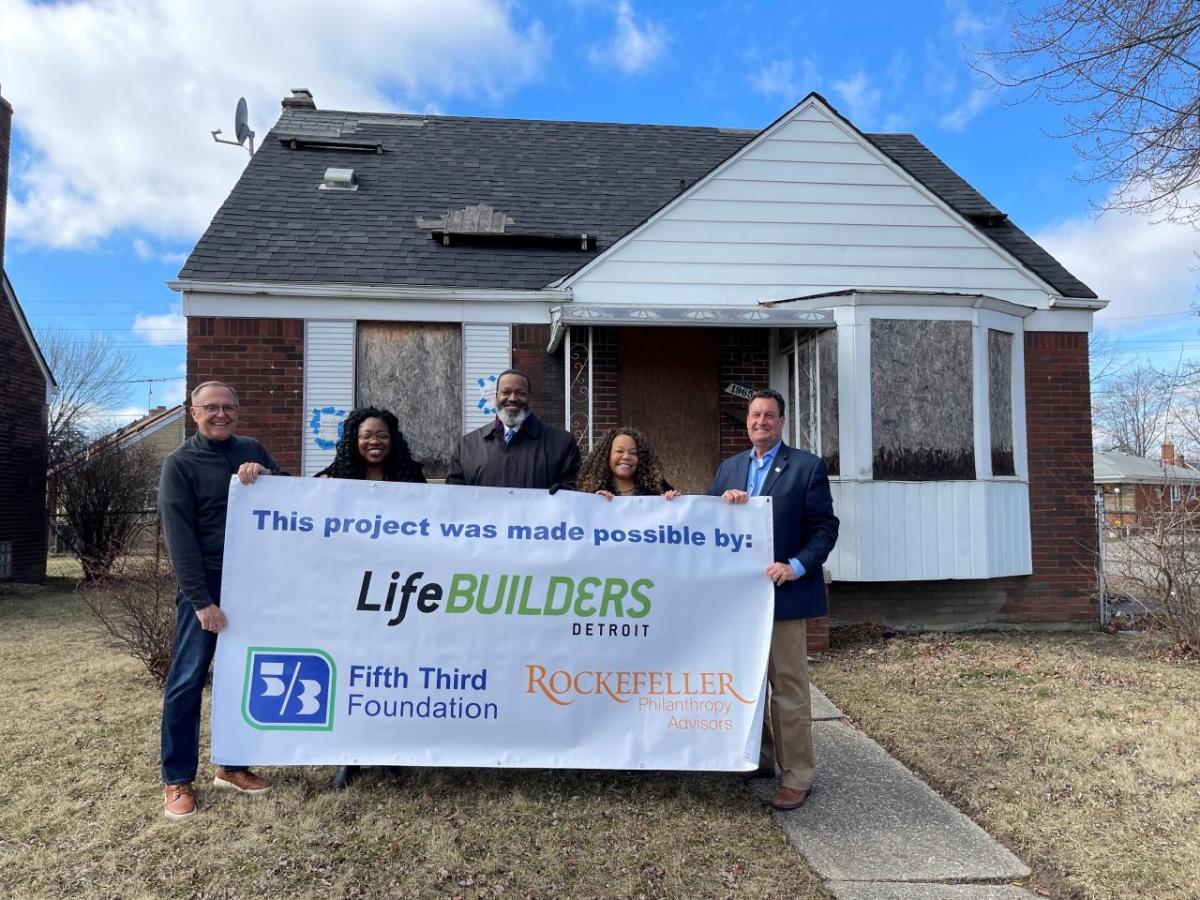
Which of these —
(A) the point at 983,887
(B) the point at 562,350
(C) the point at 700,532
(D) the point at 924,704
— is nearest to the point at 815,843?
(A) the point at 983,887

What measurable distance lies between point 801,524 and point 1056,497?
18.2 feet

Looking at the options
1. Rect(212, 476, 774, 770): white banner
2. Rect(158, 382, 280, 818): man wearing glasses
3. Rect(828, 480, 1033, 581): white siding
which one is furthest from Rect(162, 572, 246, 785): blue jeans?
Rect(828, 480, 1033, 581): white siding

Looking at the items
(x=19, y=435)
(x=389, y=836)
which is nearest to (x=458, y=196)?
(x=389, y=836)

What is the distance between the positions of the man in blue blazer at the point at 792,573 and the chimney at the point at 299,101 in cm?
1051

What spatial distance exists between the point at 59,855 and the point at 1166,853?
4585mm

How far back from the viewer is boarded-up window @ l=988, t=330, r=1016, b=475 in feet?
24.6

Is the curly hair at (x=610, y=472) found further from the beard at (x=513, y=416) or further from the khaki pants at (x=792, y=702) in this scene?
the khaki pants at (x=792, y=702)

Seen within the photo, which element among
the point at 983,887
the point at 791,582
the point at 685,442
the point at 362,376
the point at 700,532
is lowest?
the point at 983,887

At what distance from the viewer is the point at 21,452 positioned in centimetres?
1345

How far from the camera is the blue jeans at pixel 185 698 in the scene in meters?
3.48

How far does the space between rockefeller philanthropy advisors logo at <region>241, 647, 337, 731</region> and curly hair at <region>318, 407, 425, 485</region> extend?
0.88m

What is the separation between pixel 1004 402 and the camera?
7.67 metres

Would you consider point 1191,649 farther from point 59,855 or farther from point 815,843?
point 59,855

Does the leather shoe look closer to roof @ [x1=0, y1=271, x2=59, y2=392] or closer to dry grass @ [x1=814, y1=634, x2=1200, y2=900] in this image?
dry grass @ [x1=814, y1=634, x2=1200, y2=900]
